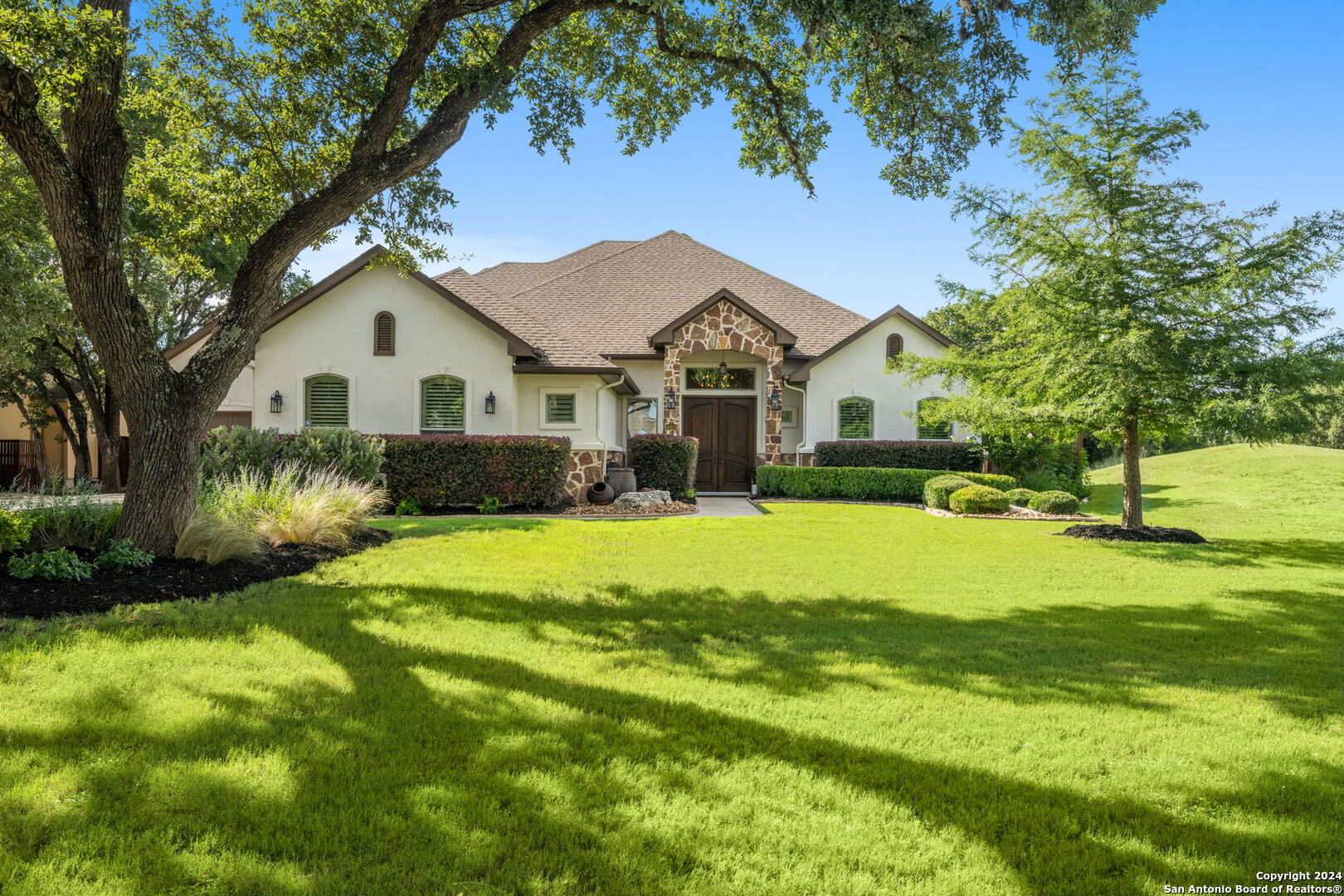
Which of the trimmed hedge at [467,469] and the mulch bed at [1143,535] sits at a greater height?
the trimmed hedge at [467,469]

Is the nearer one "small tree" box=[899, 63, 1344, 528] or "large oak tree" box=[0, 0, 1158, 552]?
"large oak tree" box=[0, 0, 1158, 552]

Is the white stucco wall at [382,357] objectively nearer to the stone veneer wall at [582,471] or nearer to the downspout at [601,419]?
the stone veneer wall at [582,471]

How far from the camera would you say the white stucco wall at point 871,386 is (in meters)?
20.9

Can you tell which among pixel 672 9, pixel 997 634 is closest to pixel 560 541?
pixel 997 634

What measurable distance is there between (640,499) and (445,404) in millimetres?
4950

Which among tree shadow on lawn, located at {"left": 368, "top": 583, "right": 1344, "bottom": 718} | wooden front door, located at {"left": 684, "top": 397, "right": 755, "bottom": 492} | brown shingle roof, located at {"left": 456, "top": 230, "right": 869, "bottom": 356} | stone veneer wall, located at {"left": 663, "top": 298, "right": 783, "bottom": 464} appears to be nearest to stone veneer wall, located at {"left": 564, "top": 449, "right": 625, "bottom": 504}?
stone veneer wall, located at {"left": 663, "top": 298, "right": 783, "bottom": 464}

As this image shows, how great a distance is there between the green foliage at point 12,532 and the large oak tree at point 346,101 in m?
0.81

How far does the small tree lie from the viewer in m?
11.2

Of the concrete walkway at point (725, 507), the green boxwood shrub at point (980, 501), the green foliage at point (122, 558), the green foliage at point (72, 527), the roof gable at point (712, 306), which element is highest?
the roof gable at point (712, 306)

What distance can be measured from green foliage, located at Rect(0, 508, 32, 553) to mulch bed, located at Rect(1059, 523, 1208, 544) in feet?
45.5

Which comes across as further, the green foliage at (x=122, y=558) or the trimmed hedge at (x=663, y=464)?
the trimmed hedge at (x=663, y=464)

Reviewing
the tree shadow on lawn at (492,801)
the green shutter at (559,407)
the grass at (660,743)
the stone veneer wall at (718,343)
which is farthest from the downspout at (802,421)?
the tree shadow on lawn at (492,801)

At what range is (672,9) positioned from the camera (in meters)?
9.41

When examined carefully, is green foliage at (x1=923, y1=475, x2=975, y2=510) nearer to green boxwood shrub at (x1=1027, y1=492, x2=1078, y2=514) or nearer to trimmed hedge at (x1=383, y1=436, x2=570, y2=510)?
green boxwood shrub at (x1=1027, y1=492, x2=1078, y2=514)
